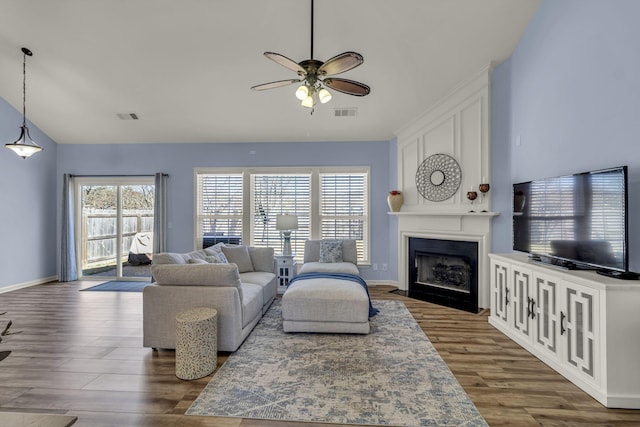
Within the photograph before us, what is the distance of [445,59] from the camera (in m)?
3.99

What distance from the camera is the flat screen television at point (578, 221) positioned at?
7.76 feet

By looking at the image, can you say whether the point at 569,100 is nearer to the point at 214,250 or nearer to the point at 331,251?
the point at 331,251

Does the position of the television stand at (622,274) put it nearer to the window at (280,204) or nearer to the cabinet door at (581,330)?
the cabinet door at (581,330)

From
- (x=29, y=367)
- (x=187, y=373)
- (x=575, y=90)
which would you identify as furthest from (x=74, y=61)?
(x=575, y=90)

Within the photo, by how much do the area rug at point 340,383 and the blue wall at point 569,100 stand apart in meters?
1.95

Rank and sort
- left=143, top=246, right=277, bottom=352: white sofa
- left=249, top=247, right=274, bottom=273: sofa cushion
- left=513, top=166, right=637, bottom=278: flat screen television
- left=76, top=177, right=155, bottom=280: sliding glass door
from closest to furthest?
left=513, top=166, right=637, bottom=278: flat screen television → left=143, top=246, right=277, bottom=352: white sofa → left=249, top=247, right=274, bottom=273: sofa cushion → left=76, top=177, right=155, bottom=280: sliding glass door

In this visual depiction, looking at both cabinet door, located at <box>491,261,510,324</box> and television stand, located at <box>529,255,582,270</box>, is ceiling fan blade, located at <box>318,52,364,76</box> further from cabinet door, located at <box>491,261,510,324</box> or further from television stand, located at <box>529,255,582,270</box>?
cabinet door, located at <box>491,261,510,324</box>

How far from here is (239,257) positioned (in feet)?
15.5

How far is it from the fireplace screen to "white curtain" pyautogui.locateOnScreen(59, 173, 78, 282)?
22.1 ft

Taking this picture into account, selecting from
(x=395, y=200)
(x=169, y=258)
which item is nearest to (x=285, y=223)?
(x=395, y=200)

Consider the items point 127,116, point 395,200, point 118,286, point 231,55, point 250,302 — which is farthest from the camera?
point 118,286

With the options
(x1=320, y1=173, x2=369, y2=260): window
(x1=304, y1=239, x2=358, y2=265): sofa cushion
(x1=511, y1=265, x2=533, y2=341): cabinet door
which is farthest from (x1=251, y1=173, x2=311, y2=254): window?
(x1=511, y1=265, x2=533, y2=341): cabinet door

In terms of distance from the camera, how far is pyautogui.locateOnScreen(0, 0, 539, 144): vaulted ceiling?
349 centimetres

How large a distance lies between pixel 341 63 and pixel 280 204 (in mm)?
3954
